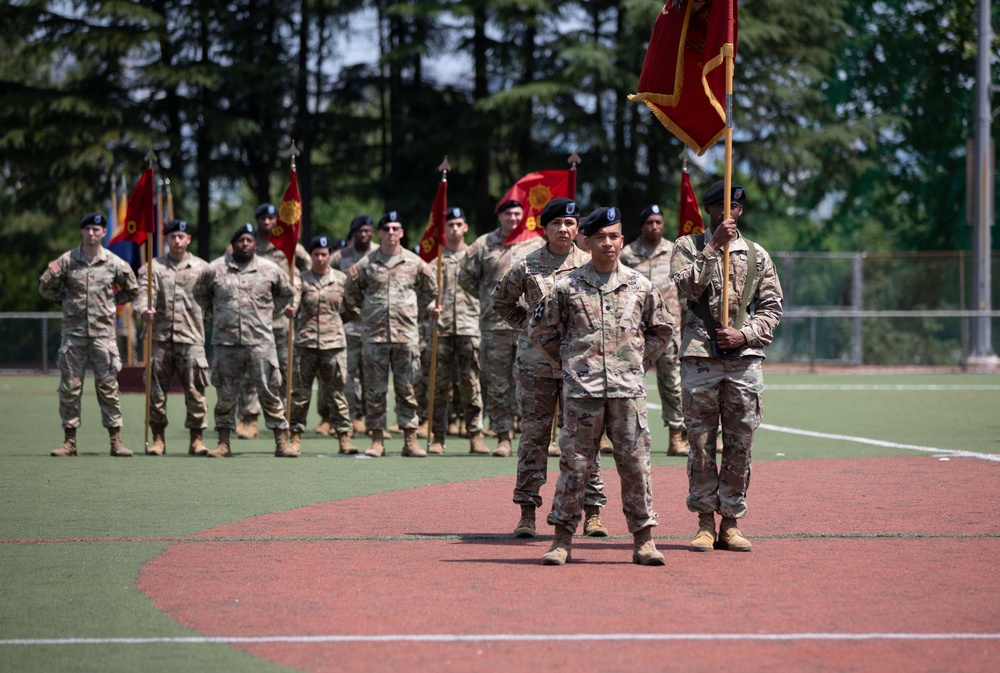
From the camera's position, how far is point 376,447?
14.7 metres

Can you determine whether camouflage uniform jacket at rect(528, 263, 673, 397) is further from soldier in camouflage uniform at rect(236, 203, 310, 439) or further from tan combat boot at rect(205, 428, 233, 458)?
soldier in camouflage uniform at rect(236, 203, 310, 439)

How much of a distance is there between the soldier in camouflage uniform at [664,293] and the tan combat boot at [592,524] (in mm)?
4974

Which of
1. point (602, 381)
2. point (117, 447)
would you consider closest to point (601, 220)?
point (602, 381)

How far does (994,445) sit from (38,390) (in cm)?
1788

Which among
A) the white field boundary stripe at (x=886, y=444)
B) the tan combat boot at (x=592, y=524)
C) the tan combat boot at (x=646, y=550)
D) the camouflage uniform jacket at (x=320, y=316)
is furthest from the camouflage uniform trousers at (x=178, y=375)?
the tan combat boot at (x=646, y=550)

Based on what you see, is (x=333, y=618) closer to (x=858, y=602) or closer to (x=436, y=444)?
(x=858, y=602)

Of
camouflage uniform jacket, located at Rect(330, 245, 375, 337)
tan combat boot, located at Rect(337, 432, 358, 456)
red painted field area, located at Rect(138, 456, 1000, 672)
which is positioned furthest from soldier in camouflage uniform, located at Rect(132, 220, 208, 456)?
red painted field area, located at Rect(138, 456, 1000, 672)

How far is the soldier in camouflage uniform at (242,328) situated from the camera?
14.6 metres

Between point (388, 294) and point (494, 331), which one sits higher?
point (388, 294)

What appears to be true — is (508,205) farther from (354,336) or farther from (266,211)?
(266,211)

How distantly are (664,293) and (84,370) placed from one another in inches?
228

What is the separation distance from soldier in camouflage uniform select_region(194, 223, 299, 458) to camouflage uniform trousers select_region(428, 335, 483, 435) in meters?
1.65

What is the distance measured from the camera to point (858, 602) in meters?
7.31

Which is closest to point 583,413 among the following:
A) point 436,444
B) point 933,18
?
point 436,444
